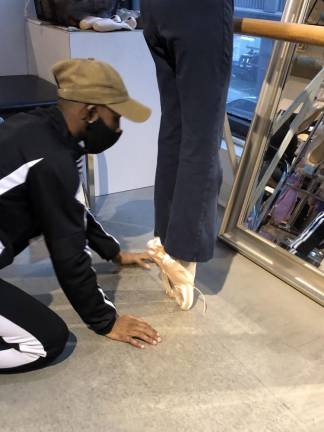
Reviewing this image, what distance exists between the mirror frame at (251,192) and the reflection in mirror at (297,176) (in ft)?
0.09

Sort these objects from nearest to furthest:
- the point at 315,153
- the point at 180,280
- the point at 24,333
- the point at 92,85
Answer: the point at 92,85
the point at 24,333
the point at 180,280
the point at 315,153

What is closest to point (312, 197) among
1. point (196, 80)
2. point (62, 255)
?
point (196, 80)

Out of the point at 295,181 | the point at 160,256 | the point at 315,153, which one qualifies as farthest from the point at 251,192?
the point at 160,256

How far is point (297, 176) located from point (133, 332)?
865 millimetres

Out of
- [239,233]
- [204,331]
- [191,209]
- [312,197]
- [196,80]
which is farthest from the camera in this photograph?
[239,233]

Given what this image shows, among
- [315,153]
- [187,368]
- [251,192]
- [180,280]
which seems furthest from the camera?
[251,192]

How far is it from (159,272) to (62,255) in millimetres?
665

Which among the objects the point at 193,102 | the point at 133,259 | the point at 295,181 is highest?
the point at 193,102

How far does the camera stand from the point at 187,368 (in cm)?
133

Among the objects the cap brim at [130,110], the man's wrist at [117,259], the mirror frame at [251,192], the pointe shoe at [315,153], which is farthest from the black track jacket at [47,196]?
the pointe shoe at [315,153]

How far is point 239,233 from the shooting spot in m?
1.93

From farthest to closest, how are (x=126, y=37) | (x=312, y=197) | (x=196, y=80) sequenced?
(x=126, y=37), (x=312, y=197), (x=196, y=80)

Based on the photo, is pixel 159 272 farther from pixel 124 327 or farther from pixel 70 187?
pixel 70 187

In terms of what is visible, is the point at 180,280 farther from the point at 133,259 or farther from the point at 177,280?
the point at 133,259
